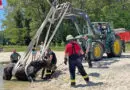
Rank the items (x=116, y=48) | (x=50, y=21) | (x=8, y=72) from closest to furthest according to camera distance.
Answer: (x=8, y=72)
(x=50, y=21)
(x=116, y=48)

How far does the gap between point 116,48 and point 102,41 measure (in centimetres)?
118

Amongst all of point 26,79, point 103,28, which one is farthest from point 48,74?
point 103,28

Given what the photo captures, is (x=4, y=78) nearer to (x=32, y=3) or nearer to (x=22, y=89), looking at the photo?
(x=22, y=89)

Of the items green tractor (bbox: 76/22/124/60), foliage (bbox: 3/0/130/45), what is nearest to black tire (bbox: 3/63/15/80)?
green tractor (bbox: 76/22/124/60)

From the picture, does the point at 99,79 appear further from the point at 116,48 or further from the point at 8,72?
the point at 116,48

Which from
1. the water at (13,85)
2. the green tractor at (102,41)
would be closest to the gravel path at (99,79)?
the water at (13,85)

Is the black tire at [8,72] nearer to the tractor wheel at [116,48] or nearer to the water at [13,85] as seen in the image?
the water at [13,85]

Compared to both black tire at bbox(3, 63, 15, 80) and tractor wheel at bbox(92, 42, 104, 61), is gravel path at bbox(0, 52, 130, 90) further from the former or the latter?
black tire at bbox(3, 63, 15, 80)

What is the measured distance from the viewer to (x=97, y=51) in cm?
1930

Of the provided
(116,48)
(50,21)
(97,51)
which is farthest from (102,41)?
(50,21)

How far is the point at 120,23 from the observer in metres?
61.7

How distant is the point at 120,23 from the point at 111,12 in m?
2.31

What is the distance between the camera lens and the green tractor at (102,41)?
19.3 metres

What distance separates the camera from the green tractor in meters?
19.3
